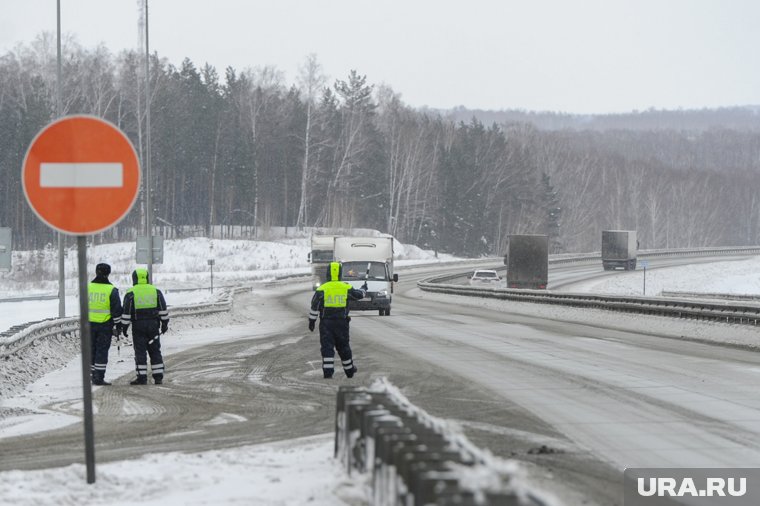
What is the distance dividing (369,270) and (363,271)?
211 mm

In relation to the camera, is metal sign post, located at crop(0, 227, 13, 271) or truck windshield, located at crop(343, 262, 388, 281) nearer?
metal sign post, located at crop(0, 227, 13, 271)

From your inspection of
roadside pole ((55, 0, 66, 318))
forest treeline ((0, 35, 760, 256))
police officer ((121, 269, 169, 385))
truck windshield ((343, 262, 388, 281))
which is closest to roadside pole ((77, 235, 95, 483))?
police officer ((121, 269, 169, 385))

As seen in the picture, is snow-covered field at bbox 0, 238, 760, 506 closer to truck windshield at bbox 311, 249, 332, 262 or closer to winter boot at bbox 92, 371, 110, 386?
winter boot at bbox 92, 371, 110, 386

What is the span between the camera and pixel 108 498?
6.79 meters

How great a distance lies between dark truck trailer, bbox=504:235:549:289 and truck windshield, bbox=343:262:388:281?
Answer: 2295cm

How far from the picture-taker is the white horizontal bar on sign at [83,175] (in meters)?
7.26

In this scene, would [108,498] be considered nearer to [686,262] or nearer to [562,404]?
[562,404]

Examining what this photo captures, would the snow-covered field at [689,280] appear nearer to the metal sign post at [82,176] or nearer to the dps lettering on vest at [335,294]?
the dps lettering on vest at [335,294]

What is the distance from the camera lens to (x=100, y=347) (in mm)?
15133

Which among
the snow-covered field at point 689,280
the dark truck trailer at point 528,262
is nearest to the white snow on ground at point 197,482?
the dark truck trailer at point 528,262

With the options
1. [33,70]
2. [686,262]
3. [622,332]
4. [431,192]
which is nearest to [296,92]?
[431,192]

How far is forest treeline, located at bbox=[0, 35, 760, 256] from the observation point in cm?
9606

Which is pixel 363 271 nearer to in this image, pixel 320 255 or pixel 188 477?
pixel 320 255

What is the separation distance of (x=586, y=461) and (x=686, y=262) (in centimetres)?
9613
